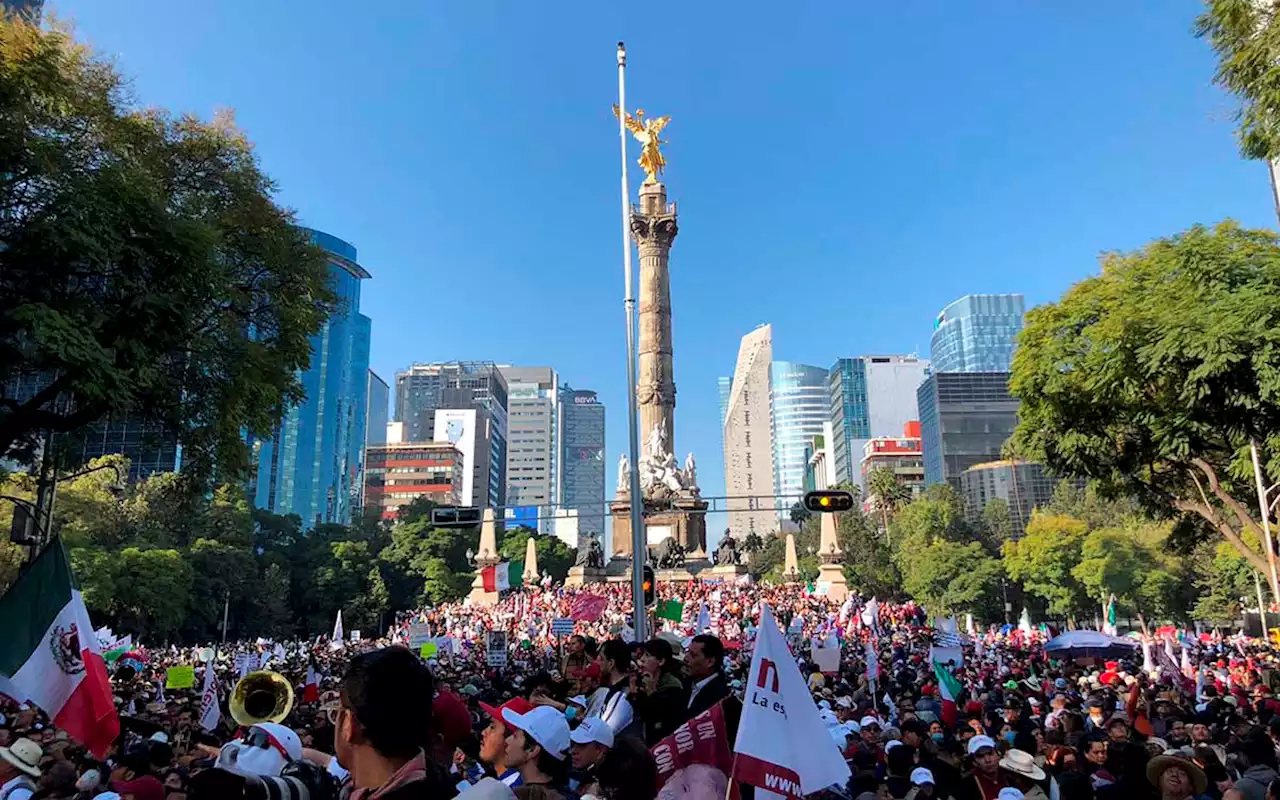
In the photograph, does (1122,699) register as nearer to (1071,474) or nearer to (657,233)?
(1071,474)

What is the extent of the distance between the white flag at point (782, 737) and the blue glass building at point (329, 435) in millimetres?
122242

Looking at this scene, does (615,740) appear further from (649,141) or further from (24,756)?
(649,141)

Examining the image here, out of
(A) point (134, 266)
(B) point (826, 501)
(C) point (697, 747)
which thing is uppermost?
(A) point (134, 266)

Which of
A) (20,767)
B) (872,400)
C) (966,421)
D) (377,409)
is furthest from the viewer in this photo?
(377,409)

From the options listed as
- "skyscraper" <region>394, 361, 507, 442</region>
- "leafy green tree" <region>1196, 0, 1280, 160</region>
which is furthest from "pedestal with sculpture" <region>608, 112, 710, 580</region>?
"skyscraper" <region>394, 361, 507, 442</region>

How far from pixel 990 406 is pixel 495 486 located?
311ft

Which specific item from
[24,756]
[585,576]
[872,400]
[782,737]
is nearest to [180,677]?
[24,756]

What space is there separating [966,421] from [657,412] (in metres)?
76.1

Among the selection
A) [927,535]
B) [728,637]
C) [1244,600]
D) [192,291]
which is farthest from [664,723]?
[927,535]

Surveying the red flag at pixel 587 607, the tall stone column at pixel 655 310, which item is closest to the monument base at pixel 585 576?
the tall stone column at pixel 655 310

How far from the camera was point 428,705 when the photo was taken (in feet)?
10.1

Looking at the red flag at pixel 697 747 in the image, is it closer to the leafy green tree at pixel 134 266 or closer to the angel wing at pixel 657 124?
the leafy green tree at pixel 134 266

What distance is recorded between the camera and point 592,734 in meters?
4.73

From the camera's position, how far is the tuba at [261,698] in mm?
5668
